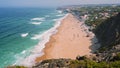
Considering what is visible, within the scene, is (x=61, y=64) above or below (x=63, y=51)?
above

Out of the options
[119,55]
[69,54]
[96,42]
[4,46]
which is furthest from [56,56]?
[119,55]

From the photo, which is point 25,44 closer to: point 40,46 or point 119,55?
point 40,46

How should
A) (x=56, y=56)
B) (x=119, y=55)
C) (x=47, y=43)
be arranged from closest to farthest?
(x=119, y=55), (x=56, y=56), (x=47, y=43)

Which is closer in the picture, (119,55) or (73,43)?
(119,55)

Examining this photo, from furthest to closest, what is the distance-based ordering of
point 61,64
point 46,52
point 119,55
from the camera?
1. point 46,52
2. point 119,55
3. point 61,64

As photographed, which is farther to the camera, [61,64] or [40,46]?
[40,46]

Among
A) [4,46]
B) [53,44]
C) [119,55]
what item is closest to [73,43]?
[53,44]

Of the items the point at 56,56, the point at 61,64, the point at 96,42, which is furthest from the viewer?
the point at 96,42

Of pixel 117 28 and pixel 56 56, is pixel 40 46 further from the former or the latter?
pixel 117 28

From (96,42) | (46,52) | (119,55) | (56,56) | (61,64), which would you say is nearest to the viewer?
(61,64)
